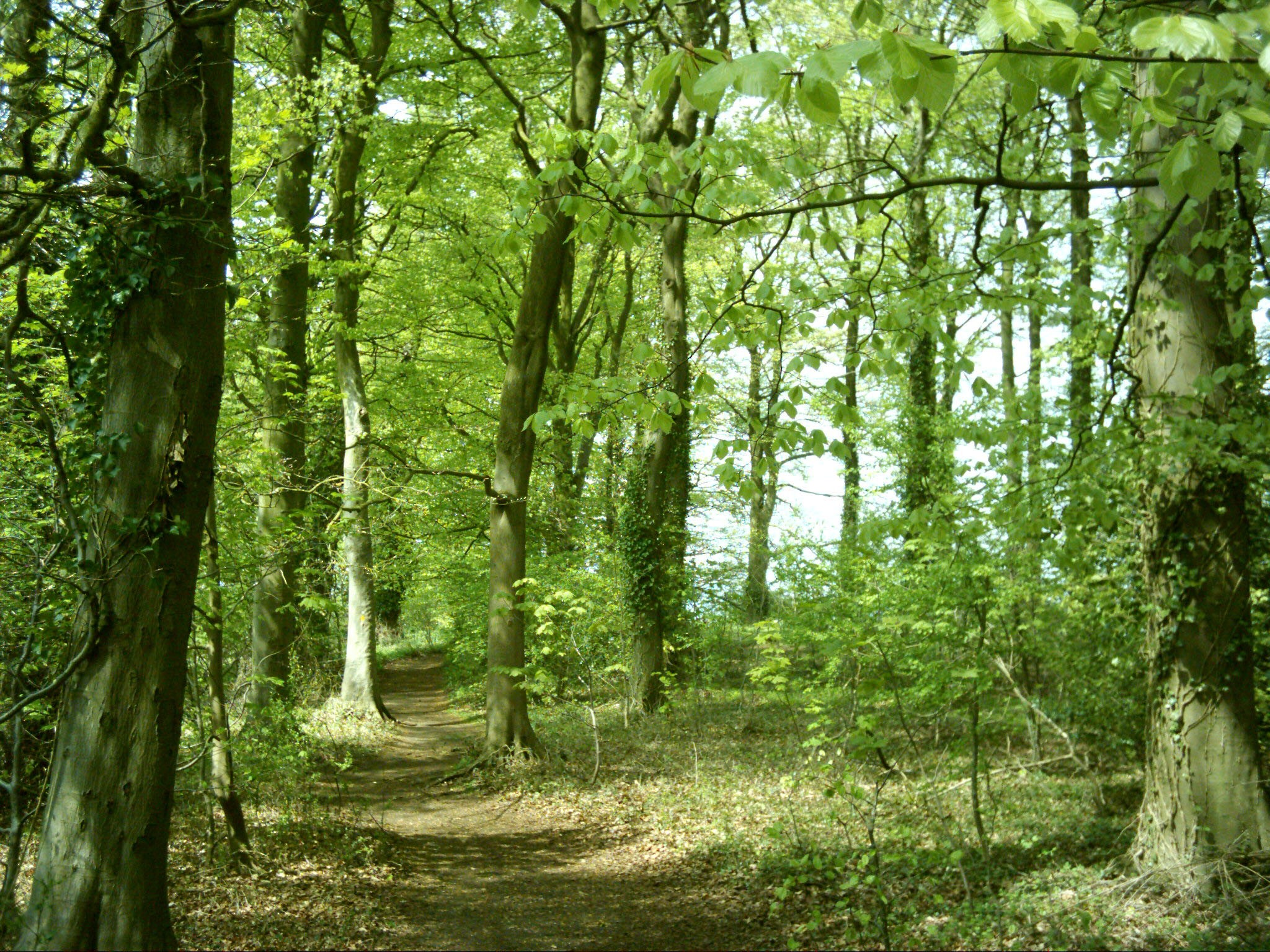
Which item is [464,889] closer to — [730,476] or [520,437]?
[730,476]

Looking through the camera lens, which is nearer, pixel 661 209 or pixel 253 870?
pixel 661 209

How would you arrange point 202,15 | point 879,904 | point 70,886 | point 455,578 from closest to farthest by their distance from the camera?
point 70,886
point 202,15
point 879,904
point 455,578

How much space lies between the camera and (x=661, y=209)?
16.6 feet

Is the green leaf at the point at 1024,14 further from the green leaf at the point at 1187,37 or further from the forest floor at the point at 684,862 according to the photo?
the forest floor at the point at 684,862

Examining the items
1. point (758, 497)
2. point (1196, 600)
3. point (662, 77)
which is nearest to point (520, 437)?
point (758, 497)

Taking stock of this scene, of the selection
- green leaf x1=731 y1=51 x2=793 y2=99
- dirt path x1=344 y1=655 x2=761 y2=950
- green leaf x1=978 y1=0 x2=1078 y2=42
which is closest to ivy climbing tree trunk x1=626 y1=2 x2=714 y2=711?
dirt path x1=344 y1=655 x2=761 y2=950

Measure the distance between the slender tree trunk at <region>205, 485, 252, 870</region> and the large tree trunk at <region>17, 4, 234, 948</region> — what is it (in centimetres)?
165

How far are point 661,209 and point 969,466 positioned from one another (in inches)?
99.7

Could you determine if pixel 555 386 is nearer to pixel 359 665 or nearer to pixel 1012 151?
pixel 359 665

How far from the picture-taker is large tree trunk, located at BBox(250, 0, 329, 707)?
1031 centimetres

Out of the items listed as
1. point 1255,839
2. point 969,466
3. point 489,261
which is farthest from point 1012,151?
point 489,261

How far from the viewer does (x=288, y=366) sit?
1056cm

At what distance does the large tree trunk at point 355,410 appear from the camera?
40.8 feet

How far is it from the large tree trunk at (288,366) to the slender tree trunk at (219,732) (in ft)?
10.7
